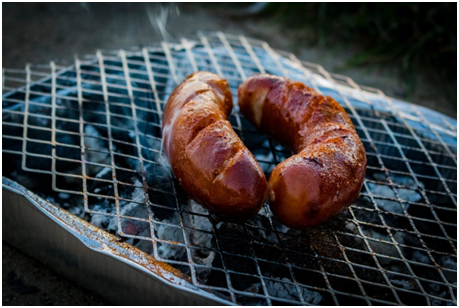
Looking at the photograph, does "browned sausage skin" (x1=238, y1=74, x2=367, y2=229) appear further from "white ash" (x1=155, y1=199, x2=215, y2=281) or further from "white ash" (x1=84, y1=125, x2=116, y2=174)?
"white ash" (x1=84, y1=125, x2=116, y2=174)

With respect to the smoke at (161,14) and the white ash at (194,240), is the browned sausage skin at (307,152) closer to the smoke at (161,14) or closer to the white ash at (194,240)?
the white ash at (194,240)

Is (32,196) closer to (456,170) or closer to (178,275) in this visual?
(178,275)

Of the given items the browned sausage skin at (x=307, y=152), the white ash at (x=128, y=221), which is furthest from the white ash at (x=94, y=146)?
the browned sausage skin at (x=307, y=152)

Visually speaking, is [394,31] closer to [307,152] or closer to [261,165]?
[261,165]

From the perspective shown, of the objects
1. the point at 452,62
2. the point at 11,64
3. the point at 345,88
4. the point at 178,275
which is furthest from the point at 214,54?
the point at 452,62

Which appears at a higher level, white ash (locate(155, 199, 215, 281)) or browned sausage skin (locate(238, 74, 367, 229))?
browned sausage skin (locate(238, 74, 367, 229))

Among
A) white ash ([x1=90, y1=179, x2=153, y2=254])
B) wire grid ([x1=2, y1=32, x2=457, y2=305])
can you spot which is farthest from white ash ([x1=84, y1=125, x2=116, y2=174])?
white ash ([x1=90, y1=179, x2=153, y2=254])
